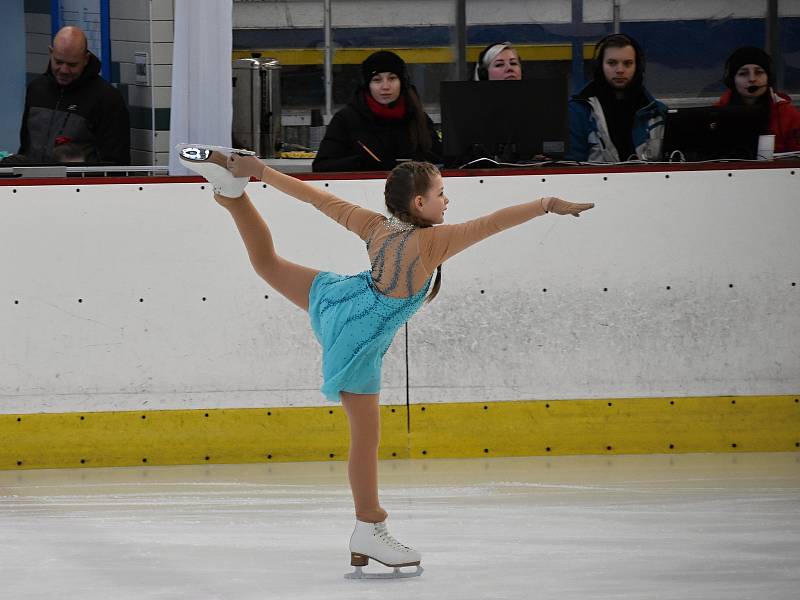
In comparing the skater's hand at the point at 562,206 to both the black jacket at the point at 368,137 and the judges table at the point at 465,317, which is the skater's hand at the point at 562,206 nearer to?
the judges table at the point at 465,317

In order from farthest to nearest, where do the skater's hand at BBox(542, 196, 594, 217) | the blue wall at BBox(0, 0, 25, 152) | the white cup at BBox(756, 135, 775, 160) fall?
1. the blue wall at BBox(0, 0, 25, 152)
2. the white cup at BBox(756, 135, 775, 160)
3. the skater's hand at BBox(542, 196, 594, 217)

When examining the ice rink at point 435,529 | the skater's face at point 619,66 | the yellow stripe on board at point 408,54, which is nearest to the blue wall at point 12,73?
the yellow stripe on board at point 408,54

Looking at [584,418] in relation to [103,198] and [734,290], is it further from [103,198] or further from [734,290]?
[103,198]

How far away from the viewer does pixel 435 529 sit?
15.8 feet

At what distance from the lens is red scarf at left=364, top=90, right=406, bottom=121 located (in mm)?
6492

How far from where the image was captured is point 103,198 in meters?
6.04

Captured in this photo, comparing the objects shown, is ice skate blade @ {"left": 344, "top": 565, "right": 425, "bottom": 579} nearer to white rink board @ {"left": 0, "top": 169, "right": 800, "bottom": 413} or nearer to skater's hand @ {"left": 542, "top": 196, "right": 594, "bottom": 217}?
skater's hand @ {"left": 542, "top": 196, "right": 594, "bottom": 217}

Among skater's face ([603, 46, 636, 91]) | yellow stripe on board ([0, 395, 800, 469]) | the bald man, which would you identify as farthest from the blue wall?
skater's face ([603, 46, 636, 91])

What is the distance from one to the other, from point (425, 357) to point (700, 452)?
1.24m

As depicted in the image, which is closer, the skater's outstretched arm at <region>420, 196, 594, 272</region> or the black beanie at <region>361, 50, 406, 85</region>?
the skater's outstretched arm at <region>420, 196, 594, 272</region>

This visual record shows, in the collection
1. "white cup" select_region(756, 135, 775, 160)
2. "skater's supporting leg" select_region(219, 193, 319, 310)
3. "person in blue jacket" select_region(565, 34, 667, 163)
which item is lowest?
"skater's supporting leg" select_region(219, 193, 319, 310)

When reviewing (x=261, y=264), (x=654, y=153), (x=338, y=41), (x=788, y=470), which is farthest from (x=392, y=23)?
(x=261, y=264)

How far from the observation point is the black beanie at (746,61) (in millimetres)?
6625

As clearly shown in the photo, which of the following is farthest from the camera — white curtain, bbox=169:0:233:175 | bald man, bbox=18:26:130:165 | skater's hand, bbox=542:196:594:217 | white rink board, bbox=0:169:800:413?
bald man, bbox=18:26:130:165
